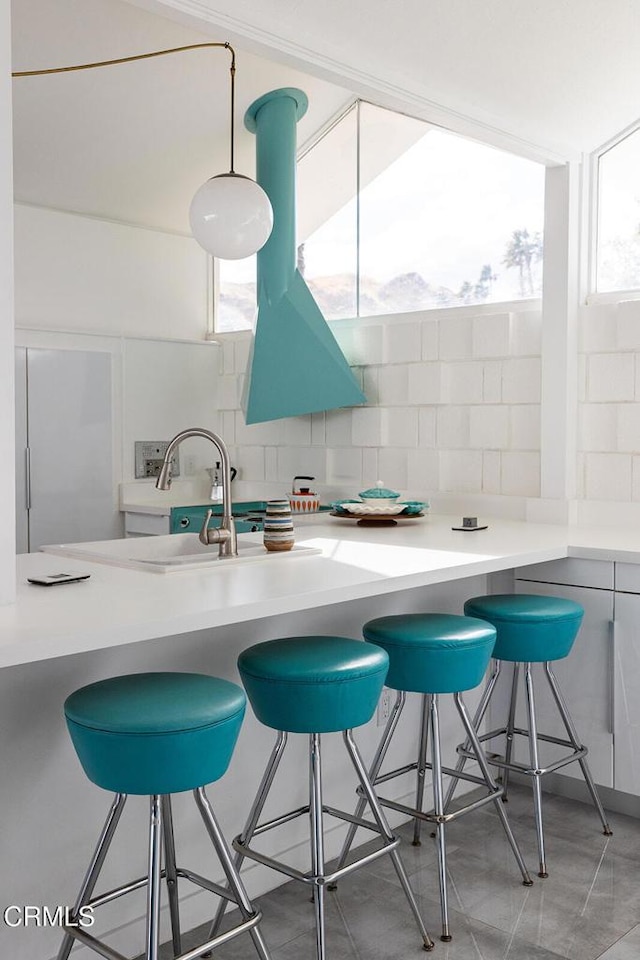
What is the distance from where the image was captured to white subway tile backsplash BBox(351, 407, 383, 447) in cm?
450

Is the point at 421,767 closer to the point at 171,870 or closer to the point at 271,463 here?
the point at 171,870

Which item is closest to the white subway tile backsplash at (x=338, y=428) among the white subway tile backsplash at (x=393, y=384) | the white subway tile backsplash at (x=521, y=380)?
the white subway tile backsplash at (x=393, y=384)

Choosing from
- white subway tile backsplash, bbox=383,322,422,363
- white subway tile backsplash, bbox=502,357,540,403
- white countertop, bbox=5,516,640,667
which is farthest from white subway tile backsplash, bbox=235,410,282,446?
white countertop, bbox=5,516,640,667

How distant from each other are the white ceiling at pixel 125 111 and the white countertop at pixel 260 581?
2.05 meters

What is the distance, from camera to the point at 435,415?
13.9ft

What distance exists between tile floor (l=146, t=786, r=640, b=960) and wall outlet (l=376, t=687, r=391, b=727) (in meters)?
0.37

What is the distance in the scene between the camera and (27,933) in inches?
82.2

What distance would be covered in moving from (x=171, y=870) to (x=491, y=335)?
2.62 metres

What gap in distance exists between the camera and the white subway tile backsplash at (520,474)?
388 cm

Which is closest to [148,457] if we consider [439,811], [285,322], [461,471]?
[285,322]

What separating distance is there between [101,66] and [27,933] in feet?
11.0

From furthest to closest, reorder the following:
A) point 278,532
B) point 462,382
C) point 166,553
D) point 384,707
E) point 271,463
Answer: point 271,463 → point 462,382 → point 166,553 → point 384,707 → point 278,532

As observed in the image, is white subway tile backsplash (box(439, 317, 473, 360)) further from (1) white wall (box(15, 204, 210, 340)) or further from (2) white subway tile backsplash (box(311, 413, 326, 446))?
(1) white wall (box(15, 204, 210, 340))

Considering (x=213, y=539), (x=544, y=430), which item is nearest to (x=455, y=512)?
(x=544, y=430)
